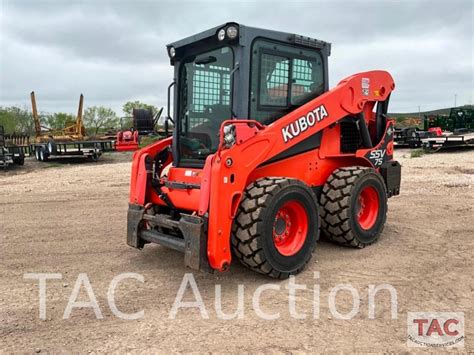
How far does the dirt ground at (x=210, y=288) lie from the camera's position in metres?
3.14

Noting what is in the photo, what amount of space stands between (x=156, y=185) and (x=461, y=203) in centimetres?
576

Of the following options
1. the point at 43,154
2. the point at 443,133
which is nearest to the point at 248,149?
the point at 43,154

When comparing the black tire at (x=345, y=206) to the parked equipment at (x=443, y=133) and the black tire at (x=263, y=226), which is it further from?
the parked equipment at (x=443, y=133)

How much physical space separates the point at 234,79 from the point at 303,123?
88 centimetres

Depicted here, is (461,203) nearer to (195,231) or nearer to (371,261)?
(371,261)

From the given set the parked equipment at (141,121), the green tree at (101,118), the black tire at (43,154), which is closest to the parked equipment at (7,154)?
the black tire at (43,154)

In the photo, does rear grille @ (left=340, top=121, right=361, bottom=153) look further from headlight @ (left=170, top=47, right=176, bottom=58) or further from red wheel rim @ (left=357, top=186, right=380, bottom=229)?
headlight @ (left=170, top=47, right=176, bottom=58)

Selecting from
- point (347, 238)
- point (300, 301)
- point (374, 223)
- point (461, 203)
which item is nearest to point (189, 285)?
point (300, 301)

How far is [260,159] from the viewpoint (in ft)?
13.9

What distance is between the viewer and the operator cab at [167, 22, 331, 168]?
4.47m

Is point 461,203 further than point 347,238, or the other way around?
point 461,203

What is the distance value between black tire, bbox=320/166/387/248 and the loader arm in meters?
0.67

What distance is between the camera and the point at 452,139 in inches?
738

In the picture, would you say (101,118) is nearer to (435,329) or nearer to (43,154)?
(43,154)
